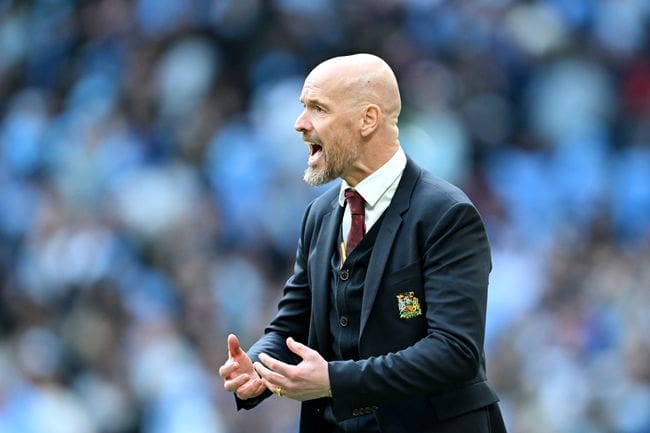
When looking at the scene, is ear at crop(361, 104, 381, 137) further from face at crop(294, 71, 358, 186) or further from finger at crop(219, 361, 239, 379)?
finger at crop(219, 361, 239, 379)

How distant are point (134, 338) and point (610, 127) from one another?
3682 millimetres

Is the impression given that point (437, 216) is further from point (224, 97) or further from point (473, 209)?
point (224, 97)

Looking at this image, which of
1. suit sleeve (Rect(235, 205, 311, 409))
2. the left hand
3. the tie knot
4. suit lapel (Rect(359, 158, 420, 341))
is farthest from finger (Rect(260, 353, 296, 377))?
the tie knot

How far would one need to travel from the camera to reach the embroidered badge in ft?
13.4

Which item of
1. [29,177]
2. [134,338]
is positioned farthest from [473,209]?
[29,177]

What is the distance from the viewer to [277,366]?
391cm

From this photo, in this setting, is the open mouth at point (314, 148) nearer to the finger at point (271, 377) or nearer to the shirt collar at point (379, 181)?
the shirt collar at point (379, 181)

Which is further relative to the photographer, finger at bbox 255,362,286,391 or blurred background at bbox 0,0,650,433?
blurred background at bbox 0,0,650,433

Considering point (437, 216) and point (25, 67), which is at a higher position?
point (25, 67)

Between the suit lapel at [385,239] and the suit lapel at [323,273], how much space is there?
7.0 inches

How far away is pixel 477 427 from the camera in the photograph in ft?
13.6

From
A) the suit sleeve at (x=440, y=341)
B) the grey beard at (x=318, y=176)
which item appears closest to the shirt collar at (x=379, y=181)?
the grey beard at (x=318, y=176)

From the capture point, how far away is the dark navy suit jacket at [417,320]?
3967 mm

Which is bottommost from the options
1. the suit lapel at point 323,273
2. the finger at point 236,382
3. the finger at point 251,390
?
the finger at point 251,390
